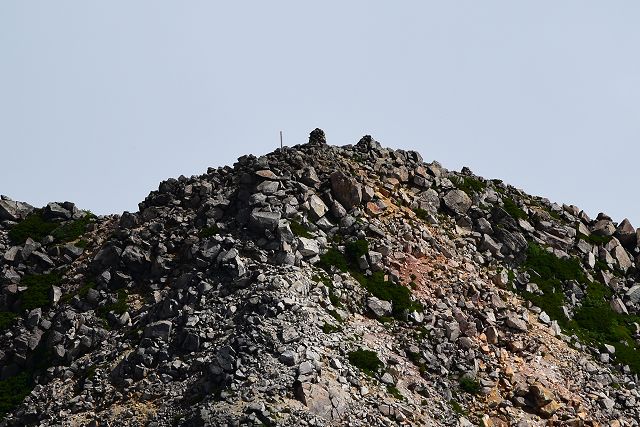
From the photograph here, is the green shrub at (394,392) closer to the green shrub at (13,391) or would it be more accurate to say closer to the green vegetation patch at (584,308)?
the green vegetation patch at (584,308)

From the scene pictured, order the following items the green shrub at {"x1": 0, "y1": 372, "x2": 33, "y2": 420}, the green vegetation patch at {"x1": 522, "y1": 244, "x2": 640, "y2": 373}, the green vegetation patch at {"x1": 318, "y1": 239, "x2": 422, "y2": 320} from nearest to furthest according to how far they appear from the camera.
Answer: the green shrub at {"x1": 0, "y1": 372, "x2": 33, "y2": 420}
the green vegetation patch at {"x1": 318, "y1": 239, "x2": 422, "y2": 320}
the green vegetation patch at {"x1": 522, "y1": 244, "x2": 640, "y2": 373}

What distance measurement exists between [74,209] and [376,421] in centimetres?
3137

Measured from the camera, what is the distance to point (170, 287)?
59750mm

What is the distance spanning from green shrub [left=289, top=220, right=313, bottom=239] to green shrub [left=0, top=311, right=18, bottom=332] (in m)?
17.4

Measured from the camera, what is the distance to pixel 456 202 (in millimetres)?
69750

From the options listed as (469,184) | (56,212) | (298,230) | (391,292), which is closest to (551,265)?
(469,184)

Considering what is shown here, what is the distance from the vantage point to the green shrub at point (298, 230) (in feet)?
196

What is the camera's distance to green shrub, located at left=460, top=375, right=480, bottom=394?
181 feet

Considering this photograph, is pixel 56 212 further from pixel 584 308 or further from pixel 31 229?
pixel 584 308

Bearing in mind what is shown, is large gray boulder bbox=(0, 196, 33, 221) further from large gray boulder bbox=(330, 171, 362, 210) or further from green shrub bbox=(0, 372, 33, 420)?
large gray boulder bbox=(330, 171, 362, 210)

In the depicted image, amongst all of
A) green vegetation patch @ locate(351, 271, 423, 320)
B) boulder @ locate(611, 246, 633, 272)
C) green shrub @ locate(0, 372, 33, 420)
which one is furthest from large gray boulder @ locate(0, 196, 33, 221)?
boulder @ locate(611, 246, 633, 272)

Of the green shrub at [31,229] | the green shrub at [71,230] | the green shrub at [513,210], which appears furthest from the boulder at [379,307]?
the green shrub at [31,229]

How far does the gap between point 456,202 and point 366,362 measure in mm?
19821

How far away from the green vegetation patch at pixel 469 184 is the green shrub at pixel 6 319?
30040mm
